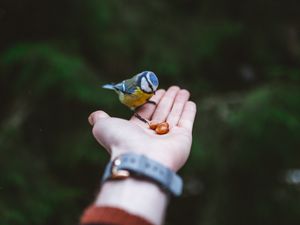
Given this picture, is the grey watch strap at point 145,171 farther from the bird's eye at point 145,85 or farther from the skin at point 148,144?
the bird's eye at point 145,85

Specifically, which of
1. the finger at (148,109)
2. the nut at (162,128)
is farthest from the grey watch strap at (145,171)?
the finger at (148,109)

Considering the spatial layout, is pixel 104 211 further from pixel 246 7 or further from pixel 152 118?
pixel 246 7

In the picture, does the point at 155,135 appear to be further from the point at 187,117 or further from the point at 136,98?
the point at 136,98

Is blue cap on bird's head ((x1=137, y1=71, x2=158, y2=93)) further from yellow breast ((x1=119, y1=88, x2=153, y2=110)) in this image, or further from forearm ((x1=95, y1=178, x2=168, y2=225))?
forearm ((x1=95, y1=178, x2=168, y2=225))

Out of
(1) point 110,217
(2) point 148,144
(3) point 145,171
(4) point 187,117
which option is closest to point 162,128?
(4) point 187,117

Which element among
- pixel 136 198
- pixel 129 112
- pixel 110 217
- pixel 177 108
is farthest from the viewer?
pixel 129 112

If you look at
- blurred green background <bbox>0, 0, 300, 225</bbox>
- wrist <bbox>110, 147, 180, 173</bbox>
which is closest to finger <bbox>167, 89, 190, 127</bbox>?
wrist <bbox>110, 147, 180, 173</bbox>
